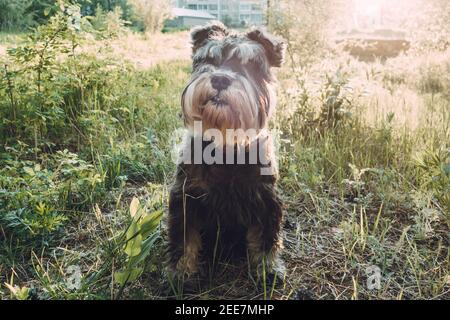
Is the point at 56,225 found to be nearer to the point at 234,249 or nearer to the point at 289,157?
the point at 234,249

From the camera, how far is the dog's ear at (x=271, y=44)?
Result: 8.73 feet

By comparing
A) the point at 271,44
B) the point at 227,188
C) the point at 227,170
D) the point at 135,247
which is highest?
the point at 271,44

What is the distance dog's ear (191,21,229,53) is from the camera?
8.96ft

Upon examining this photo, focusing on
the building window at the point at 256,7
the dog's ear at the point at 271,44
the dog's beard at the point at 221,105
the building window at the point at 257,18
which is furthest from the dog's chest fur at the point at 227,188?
the building window at the point at 257,18

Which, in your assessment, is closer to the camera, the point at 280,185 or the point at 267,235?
the point at 267,235

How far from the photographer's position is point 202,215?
8.42 feet

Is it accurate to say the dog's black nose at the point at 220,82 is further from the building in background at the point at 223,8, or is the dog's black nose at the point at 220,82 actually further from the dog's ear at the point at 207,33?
the building in background at the point at 223,8

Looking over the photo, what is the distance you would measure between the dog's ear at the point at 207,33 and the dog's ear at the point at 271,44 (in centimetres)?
20

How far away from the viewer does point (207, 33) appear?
2760 mm

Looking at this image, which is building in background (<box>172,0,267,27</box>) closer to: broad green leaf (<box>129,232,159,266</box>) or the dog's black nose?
the dog's black nose

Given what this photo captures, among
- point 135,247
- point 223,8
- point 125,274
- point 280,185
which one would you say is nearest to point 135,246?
point 135,247

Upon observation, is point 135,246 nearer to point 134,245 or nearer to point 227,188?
point 134,245

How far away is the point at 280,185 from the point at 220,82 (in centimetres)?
167
